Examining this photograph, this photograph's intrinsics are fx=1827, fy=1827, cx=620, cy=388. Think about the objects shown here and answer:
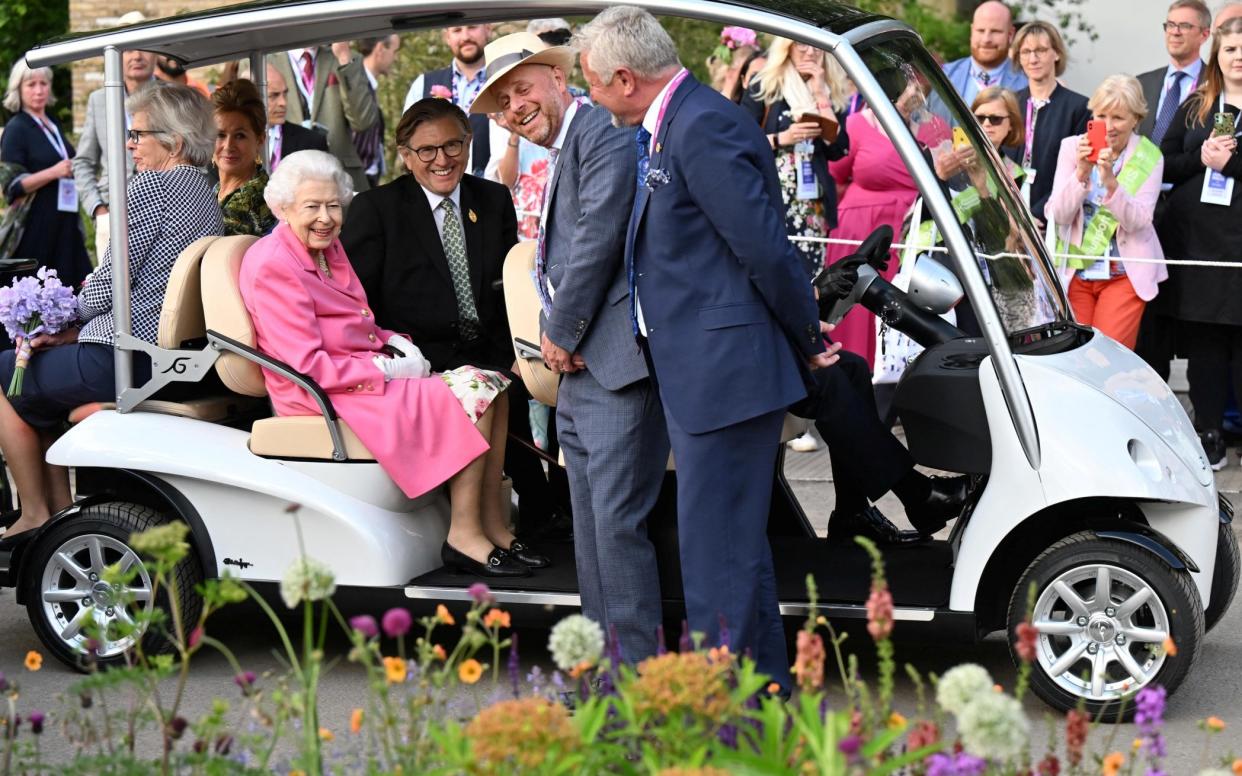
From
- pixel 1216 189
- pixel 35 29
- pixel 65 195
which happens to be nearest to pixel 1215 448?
pixel 1216 189

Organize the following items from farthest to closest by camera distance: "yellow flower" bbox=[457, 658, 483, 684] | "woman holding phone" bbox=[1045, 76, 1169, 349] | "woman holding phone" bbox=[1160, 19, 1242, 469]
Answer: "woman holding phone" bbox=[1160, 19, 1242, 469] → "woman holding phone" bbox=[1045, 76, 1169, 349] → "yellow flower" bbox=[457, 658, 483, 684]

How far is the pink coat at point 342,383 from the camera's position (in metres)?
5.49

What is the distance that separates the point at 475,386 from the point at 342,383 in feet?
1.36

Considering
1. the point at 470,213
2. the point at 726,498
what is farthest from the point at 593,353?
Result: the point at 470,213

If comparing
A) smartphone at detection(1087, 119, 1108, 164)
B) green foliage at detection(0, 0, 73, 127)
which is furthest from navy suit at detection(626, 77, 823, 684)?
green foliage at detection(0, 0, 73, 127)

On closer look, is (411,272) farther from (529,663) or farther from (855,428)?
(855,428)

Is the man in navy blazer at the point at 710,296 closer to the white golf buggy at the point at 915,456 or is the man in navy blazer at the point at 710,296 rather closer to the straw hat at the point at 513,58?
the white golf buggy at the point at 915,456

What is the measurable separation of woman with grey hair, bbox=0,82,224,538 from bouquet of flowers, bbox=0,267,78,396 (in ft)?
0.11

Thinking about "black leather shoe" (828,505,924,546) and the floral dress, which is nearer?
the floral dress

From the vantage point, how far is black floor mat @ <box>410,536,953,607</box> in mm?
5172

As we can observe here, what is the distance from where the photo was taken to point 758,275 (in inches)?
178

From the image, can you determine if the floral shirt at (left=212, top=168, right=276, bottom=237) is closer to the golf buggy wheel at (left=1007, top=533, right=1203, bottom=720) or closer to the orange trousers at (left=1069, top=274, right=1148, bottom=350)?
the golf buggy wheel at (left=1007, top=533, right=1203, bottom=720)

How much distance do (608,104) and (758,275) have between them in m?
0.60

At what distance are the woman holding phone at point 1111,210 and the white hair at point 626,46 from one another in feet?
13.2
